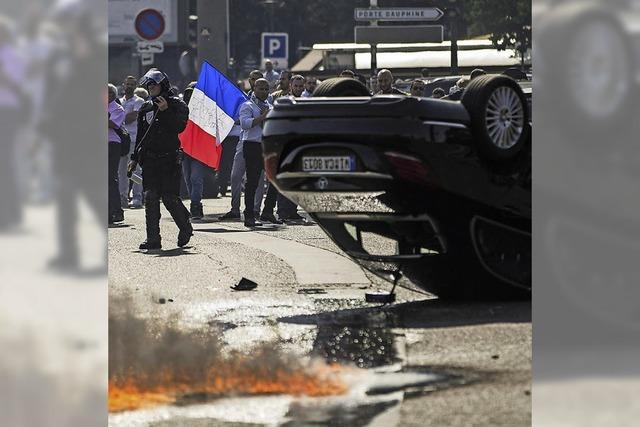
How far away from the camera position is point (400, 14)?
5.33 m

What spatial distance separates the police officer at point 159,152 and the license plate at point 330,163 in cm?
70

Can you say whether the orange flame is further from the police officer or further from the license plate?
the police officer

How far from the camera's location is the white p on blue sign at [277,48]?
19.1 feet

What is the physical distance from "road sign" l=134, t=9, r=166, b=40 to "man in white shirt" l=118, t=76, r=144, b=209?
166mm

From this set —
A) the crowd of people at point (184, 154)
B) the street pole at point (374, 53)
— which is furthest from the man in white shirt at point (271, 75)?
the street pole at point (374, 53)

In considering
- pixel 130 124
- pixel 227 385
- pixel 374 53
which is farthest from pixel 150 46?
pixel 130 124

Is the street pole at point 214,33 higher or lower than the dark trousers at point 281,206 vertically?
higher

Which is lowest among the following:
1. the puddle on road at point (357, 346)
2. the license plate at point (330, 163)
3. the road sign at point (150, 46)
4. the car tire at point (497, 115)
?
the puddle on road at point (357, 346)

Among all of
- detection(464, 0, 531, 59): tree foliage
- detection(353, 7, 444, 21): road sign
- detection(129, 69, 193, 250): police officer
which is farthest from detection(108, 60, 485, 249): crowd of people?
detection(464, 0, 531, 59): tree foliage

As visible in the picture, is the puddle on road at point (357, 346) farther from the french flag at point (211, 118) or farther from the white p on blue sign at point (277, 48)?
the french flag at point (211, 118)

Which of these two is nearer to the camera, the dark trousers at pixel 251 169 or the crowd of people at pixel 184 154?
the crowd of people at pixel 184 154

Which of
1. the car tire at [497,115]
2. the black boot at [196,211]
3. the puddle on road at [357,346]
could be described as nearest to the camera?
the puddle on road at [357,346]

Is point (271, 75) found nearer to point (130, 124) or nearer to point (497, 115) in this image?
point (497, 115)

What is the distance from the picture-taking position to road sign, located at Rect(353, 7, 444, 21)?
5.26 metres
